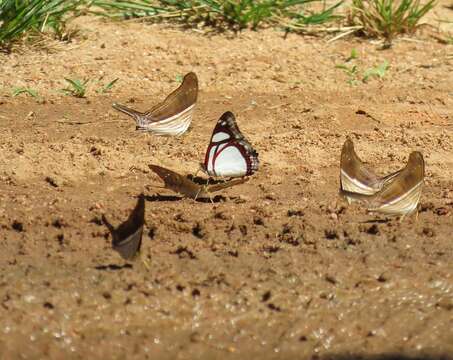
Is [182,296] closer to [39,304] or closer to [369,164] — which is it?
[39,304]

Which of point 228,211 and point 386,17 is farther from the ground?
point 386,17

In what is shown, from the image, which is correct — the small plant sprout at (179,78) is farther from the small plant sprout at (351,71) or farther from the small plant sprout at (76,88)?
the small plant sprout at (351,71)

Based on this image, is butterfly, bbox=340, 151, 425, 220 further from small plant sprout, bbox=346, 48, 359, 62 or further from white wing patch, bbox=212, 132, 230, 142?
small plant sprout, bbox=346, 48, 359, 62

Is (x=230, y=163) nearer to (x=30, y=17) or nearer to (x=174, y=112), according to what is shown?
(x=174, y=112)

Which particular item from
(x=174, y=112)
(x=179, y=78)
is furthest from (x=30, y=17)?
(x=174, y=112)

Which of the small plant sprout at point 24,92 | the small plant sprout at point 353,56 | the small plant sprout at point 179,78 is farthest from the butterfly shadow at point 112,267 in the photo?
the small plant sprout at point 353,56

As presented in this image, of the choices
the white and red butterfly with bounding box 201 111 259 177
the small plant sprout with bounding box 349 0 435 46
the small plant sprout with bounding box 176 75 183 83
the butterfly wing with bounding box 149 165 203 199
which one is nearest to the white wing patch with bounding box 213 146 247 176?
the white and red butterfly with bounding box 201 111 259 177
